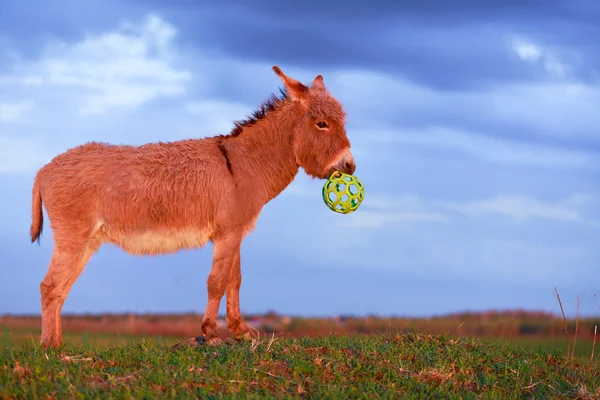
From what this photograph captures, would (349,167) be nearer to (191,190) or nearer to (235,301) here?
(191,190)

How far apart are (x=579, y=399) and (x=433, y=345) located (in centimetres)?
216

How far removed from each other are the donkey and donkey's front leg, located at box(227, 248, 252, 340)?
16 millimetres

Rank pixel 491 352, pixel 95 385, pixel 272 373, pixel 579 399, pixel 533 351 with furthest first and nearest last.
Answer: pixel 533 351 < pixel 491 352 < pixel 579 399 < pixel 272 373 < pixel 95 385

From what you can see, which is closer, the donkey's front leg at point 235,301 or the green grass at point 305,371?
the green grass at point 305,371

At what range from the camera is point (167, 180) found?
1073cm

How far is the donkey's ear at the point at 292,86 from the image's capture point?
11.3 m

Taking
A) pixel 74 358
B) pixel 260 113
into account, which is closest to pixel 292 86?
pixel 260 113

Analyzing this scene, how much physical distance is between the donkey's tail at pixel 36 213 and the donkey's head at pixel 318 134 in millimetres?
4400

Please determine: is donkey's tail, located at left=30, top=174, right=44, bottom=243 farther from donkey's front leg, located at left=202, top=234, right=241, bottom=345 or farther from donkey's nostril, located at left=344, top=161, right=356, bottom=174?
donkey's nostril, located at left=344, top=161, right=356, bottom=174

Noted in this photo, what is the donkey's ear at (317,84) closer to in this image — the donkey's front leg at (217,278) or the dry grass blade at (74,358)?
the donkey's front leg at (217,278)

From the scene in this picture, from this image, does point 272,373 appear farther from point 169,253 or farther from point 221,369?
point 169,253

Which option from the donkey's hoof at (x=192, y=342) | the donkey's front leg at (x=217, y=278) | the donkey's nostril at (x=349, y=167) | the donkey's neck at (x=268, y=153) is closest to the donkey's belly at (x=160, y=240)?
the donkey's front leg at (x=217, y=278)

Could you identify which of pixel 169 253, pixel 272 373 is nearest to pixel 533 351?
pixel 272 373

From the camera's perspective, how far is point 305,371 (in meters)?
8.22
